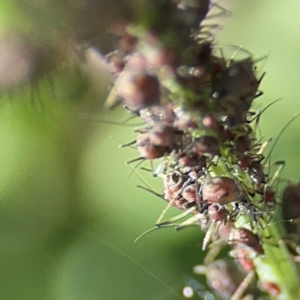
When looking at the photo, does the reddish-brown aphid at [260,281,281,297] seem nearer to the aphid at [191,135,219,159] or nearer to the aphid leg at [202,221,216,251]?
→ the aphid leg at [202,221,216,251]

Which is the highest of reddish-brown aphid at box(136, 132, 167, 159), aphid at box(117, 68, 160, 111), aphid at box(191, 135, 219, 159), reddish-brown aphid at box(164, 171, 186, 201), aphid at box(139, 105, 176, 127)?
aphid at box(117, 68, 160, 111)

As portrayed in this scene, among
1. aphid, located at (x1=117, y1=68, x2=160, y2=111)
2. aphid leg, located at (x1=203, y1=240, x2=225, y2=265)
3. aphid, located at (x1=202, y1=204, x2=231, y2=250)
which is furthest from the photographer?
aphid leg, located at (x1=203, y1=240, x2=225, y2=265)

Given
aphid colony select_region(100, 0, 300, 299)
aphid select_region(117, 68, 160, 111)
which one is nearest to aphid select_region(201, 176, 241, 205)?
aphid colony select_region(100, 0, 300, 299)

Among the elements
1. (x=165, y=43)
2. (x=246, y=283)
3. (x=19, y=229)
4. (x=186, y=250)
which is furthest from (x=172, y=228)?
(x=165, y=43)

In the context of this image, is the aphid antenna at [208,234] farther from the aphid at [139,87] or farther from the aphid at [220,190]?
the aphid at [139,87]

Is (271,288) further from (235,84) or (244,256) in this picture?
(235,84)

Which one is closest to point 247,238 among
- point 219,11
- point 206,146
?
point 206,146

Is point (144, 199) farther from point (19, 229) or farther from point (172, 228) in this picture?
point (19, 229)
